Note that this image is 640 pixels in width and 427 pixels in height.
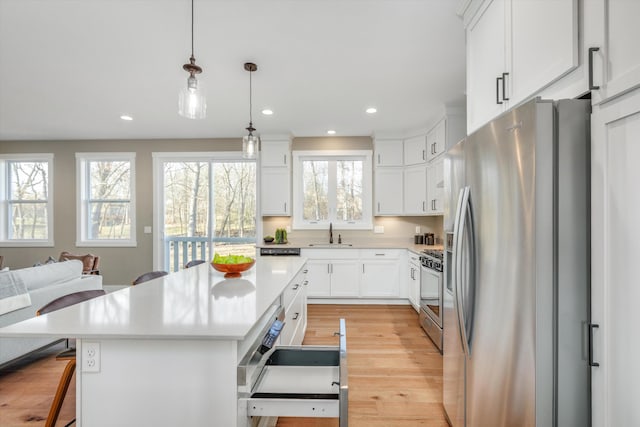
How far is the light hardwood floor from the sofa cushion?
2.30 feet

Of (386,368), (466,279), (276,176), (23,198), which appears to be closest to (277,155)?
(276,176)

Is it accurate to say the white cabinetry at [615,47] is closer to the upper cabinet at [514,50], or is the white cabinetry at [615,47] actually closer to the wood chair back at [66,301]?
the upper cabinet at [514,50]

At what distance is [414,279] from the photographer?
13.4 feet

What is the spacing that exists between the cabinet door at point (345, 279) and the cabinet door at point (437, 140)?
1.89 metres

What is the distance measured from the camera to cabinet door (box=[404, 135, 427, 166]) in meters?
4.57

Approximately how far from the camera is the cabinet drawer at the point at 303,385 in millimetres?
1091

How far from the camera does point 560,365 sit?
1.01 meters

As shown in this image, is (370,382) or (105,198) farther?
(105,198)

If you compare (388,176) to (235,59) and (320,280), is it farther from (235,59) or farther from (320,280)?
(235,59)

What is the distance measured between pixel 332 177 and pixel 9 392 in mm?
4264

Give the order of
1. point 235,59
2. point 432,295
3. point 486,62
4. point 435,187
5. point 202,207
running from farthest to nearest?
1. point 202,207
2. point 435,187
3. point 432,295
4. point 235,59
5. point 486,62

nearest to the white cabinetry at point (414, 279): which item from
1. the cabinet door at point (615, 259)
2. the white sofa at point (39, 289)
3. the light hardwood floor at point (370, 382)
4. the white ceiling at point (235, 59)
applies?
the light hardwood floor at point (370, 382)

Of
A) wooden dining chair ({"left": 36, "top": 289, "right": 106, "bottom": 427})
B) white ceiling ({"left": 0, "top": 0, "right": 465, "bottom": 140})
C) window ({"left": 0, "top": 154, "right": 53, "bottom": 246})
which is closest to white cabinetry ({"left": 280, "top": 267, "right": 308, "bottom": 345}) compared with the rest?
wooden dining chair ({"left": 36, "top": 289, "right": 106, "bottom": 427})

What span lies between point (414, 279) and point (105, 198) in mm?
5363
